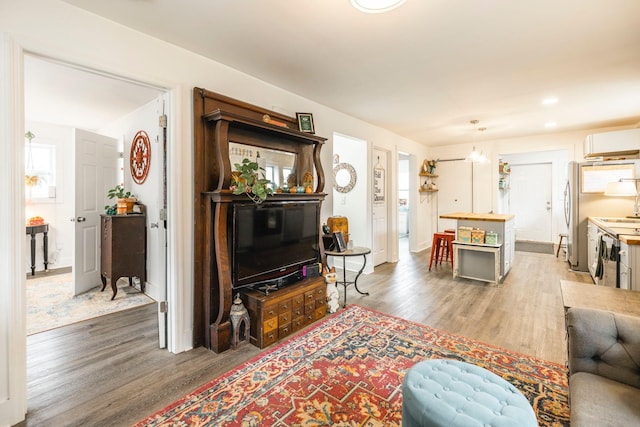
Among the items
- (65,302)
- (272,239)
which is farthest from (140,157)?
(272,239)

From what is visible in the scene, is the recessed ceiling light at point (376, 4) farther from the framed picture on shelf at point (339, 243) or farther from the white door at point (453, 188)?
the white door at point (453, 188)

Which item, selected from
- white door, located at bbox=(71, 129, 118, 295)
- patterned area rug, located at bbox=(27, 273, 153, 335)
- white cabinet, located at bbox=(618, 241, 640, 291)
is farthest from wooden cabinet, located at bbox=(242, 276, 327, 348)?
white cabinet, located at bbox=(618, 241, 640, 291)

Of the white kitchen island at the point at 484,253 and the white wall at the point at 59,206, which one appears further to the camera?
the white wall at the point at 59,206

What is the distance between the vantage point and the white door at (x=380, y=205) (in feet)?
16.9

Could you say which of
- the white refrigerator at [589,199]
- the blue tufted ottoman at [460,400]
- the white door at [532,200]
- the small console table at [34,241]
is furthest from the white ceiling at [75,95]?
the white door at [532,200]

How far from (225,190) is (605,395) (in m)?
2.49

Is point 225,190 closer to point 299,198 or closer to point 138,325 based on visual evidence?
point 299,198

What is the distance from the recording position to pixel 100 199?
4.17 m

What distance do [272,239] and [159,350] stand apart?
1.32m

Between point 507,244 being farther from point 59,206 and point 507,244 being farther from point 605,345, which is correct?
point 59,206

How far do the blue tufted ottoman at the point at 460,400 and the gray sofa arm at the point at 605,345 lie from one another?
0.42 m

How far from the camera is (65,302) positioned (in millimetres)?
3457

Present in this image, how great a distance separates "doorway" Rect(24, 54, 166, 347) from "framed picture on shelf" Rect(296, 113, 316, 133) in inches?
56.7

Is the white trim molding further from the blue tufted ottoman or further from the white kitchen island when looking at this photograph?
the white kitchen island
